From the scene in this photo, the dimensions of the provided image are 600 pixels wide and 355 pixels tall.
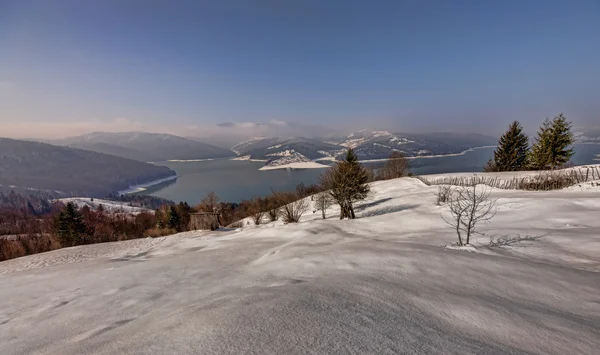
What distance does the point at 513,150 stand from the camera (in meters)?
34.1

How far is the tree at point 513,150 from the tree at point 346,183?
27.3 metres

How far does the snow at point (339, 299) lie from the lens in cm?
210

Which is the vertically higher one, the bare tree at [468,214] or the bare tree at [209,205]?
the bare tree at [468,214]

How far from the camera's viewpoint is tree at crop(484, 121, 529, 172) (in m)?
33.7

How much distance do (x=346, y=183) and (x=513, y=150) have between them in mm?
31795

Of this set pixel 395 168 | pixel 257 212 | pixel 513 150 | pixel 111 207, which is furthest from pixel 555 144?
pixel 111 207

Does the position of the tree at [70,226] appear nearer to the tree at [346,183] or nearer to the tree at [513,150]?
the tree at [346,183]

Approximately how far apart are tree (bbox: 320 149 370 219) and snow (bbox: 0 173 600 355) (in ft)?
26.4

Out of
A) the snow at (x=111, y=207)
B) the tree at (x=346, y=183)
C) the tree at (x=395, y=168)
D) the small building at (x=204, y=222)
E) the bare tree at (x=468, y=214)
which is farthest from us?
the snow at (x=111, y=207)

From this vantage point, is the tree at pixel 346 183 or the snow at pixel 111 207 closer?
the tree at pixel 346 183

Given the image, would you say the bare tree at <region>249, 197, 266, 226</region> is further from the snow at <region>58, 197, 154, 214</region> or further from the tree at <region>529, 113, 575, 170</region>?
the snow at <region>58, 197, 154, 214</region>

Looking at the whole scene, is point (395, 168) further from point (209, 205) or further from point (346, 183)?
point (346, 183)

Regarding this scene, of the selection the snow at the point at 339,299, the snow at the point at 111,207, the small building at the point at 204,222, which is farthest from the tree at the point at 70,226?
the snow at the point at 111,207

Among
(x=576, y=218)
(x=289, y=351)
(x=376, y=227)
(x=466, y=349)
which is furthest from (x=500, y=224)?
(x=289, y=351)
